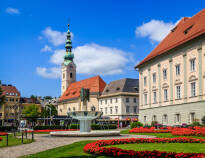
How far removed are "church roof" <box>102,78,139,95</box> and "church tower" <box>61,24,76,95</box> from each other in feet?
108

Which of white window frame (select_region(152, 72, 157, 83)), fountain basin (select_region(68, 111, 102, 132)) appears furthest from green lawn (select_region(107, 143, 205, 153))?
white window frame (select_region(152, 72, 157, 83))

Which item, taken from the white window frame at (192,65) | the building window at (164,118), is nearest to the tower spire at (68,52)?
the building window at (164,118)

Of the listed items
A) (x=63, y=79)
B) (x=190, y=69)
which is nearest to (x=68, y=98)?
(x=63, y=79)

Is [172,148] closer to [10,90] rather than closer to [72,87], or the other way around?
[72,87]

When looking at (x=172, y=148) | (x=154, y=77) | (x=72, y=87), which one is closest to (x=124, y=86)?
(x=72, y=87)

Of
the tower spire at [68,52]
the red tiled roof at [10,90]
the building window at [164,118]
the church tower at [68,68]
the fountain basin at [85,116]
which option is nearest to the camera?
the fountain basin at [85,116]

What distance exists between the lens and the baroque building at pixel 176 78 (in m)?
37.7

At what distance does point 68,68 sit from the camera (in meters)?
120

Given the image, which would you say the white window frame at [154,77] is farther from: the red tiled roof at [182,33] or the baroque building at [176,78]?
the red tiled roof at [182,33]

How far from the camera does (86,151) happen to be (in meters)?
14.1

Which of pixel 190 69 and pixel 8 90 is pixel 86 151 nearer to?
pixel 190 69

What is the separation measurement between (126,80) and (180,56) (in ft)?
149

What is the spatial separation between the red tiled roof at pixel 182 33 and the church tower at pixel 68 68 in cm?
7024

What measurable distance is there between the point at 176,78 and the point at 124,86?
139ft
